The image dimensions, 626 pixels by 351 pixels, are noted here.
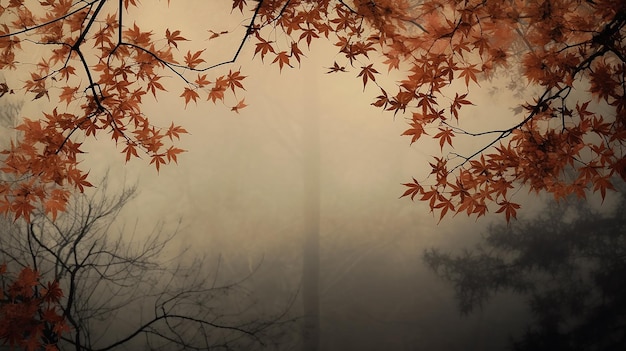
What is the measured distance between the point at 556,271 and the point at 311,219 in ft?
6.03

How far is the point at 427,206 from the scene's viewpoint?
351cm

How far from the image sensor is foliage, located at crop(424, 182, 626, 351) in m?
3.45

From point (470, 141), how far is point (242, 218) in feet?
5.79

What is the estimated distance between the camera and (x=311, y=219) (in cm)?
349

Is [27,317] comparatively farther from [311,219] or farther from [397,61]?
[397,61]

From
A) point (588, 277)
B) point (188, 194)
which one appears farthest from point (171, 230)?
point (588, 277)

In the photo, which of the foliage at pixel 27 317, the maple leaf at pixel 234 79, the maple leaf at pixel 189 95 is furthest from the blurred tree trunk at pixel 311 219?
the foliage at pixel 27 317

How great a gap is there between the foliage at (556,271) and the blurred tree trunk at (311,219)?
2.77 feet

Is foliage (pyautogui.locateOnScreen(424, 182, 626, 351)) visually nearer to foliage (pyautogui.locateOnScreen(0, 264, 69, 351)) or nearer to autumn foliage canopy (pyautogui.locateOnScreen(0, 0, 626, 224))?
autumn foliage canopy (pyautogui.locateOnScreen(0, 0, 626, 224))

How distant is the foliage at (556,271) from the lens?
3.45 meters

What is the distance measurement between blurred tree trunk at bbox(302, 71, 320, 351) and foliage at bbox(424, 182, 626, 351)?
0.84 metres

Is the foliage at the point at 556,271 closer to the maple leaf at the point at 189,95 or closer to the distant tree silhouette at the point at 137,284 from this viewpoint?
the distant tree silhouette at the point at 137,284

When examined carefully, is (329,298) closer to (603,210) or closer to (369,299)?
(369,299)

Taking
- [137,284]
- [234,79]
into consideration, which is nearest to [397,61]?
[234,79]
